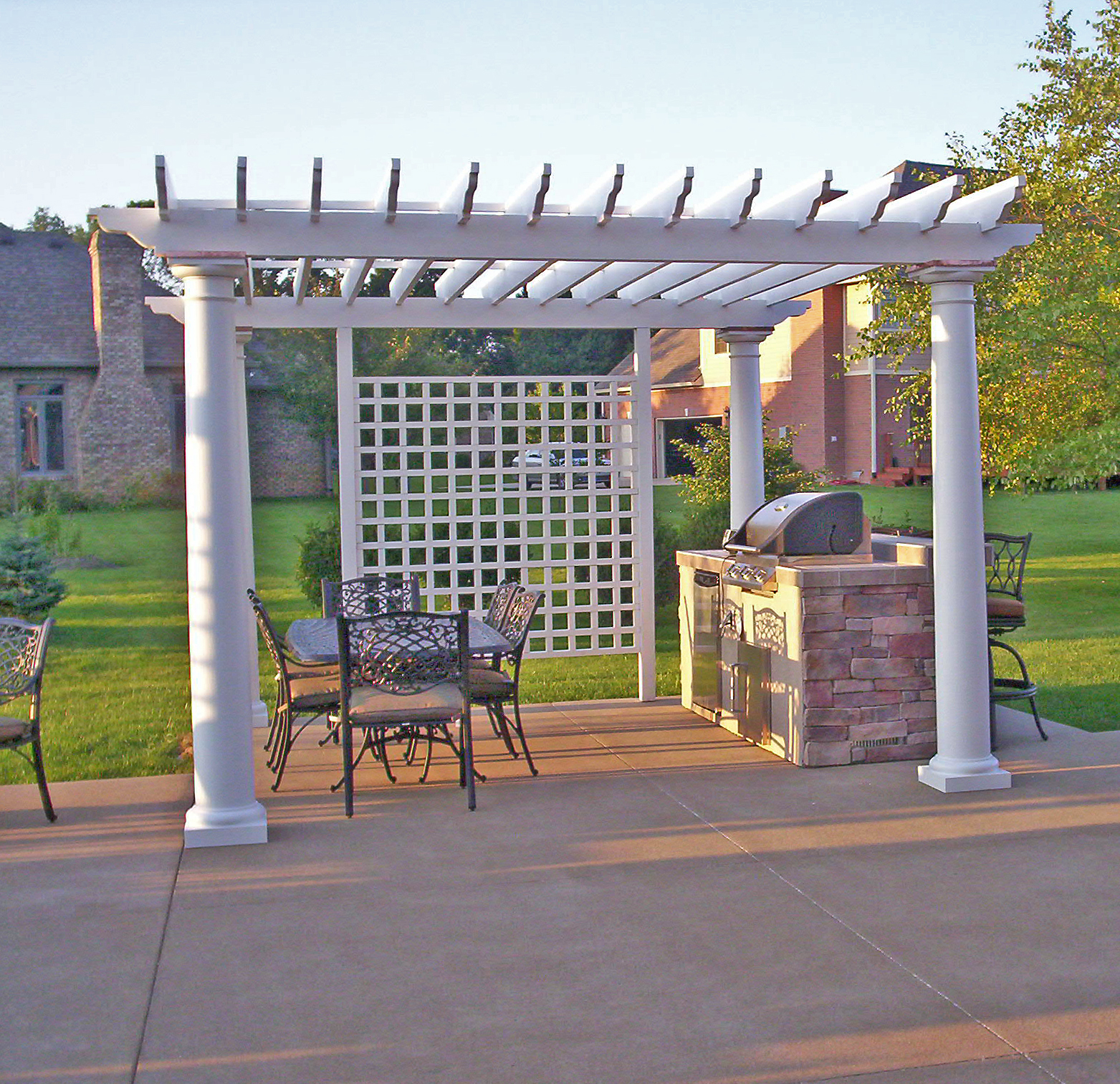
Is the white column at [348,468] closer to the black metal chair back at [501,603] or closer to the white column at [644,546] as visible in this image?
→ the black metal chair back at [501,603]

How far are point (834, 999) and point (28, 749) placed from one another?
6.40 metres

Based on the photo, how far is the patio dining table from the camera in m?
6.18

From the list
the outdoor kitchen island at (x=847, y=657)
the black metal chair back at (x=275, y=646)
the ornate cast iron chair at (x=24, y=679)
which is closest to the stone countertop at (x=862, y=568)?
the outdoor kitchen island at (x=847, y=657)

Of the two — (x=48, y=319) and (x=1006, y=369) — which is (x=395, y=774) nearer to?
(x=1006, y=369)

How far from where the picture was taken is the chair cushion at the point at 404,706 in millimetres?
5957

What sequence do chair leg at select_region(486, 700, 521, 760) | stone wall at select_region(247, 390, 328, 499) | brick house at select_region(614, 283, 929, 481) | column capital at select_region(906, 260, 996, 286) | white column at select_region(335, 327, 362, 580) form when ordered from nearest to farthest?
column capital at select_region(906, 260, 996, 286), chair leg at select_region(486, 700, 521, 760), white column at select_region(335, 327, 362, 580), stone wall at select_region(247, 390, 328, 499), brick house at select_region(614, 283, 929, 481)

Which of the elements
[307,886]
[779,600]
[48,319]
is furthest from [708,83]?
[48,319]

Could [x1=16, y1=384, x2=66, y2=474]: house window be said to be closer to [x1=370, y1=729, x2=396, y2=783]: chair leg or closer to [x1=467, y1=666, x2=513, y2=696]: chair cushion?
[x1=370, y1=729, x2=396, y2=783]: chair leg

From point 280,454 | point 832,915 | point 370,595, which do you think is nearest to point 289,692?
point 370,595

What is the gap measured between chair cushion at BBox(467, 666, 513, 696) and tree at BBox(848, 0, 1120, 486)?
7373mm

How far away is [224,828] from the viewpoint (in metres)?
5.49

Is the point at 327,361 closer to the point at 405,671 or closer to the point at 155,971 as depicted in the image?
the point at 405,671

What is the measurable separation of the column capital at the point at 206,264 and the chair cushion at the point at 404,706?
195cm

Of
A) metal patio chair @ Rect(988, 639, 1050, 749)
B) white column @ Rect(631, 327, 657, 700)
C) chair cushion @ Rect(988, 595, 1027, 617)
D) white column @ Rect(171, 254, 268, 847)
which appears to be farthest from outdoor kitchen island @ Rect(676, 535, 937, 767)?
white column @ Rect(171, 254, 268, 847)
